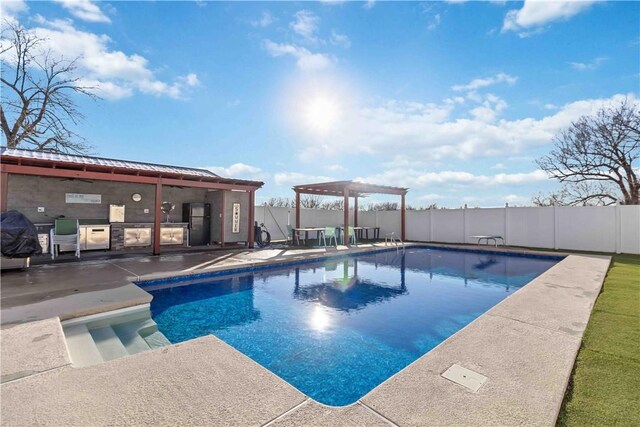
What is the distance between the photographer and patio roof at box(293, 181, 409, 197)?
39.2ft

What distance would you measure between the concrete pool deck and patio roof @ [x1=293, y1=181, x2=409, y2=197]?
9.28m

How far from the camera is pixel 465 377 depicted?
2.21 m

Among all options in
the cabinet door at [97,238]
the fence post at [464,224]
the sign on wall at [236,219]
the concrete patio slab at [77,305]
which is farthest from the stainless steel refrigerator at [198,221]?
the fence post at [464,224]

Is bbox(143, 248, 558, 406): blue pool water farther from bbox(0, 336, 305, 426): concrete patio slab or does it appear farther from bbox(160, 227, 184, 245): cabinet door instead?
bbox(160, 227, 184, 245): cabinet door

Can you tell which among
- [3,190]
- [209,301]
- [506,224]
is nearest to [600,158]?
[506,224]

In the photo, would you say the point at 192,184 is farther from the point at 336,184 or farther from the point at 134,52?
the point at 336,184

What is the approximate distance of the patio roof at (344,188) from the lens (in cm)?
1194

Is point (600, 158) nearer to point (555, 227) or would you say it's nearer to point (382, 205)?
point (555, 227)

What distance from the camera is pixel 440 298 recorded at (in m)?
5.62

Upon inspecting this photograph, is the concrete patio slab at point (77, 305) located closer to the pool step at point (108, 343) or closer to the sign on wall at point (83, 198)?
the pool step at point (108, 343)

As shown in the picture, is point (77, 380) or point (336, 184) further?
point (336, 184)

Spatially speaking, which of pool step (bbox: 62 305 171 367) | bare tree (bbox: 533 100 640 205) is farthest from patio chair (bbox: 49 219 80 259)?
bare tree (bbox: 533 100 640 205)

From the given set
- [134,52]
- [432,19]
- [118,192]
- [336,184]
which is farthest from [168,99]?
[432,19]

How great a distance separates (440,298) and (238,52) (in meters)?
7.85
